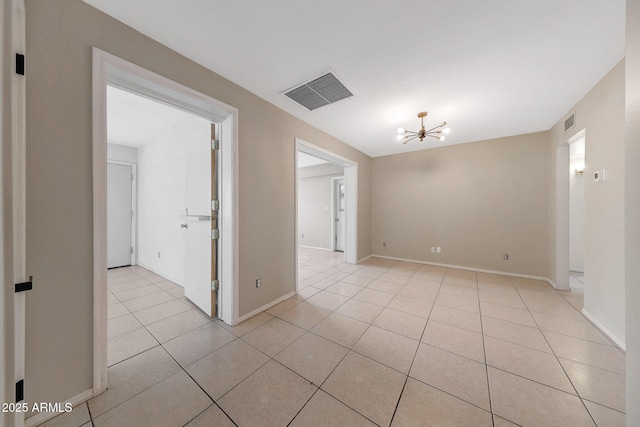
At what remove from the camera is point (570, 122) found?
8.98ft

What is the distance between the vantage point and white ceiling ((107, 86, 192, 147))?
8.36ft

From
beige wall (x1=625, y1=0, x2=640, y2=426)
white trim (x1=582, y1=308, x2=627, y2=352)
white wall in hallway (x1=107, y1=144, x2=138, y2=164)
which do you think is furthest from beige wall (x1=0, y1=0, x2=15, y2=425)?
white wall in hallway (x1=107, y1=144, x2=138, y2=164)

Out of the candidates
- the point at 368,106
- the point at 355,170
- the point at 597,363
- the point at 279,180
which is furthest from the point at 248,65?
the point at 597,363

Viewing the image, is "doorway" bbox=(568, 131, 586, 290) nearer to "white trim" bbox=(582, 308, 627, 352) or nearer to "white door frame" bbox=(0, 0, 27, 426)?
"white trim" bbox=(582, 308, 627, 352)

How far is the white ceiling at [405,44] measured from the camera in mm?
1368

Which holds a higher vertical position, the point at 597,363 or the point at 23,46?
the point at 23,46

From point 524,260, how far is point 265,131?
16.3ft

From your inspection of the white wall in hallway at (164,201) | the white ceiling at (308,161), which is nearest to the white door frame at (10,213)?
the white wall in hallway at (164,201)

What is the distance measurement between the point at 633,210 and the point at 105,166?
9.72 feet

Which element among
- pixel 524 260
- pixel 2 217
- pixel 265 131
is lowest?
pixel 524 260

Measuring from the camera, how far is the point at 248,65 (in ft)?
6.22

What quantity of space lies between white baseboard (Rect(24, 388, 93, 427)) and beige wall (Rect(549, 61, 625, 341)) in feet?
13.7

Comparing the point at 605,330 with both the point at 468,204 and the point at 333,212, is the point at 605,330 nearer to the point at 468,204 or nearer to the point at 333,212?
the point at 468,204

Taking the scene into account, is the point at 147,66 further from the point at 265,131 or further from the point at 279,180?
the point at 279,180
